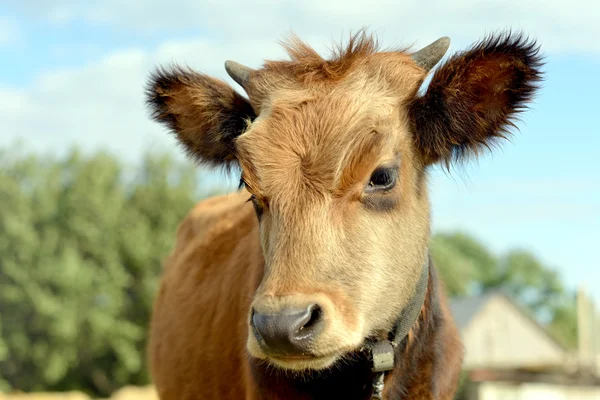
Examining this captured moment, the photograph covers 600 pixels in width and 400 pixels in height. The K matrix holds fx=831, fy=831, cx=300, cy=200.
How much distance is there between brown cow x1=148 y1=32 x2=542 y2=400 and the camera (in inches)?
171

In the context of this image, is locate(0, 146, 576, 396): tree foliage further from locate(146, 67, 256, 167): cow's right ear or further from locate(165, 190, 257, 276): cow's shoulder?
locate(146, 67, 256, 167): cow's right ear

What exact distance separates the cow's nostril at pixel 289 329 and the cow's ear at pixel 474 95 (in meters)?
1.51

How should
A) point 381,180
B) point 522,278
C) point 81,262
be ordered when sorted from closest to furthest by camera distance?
point 381,180 < point 81,262 < point 522,278

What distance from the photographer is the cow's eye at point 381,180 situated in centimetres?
469

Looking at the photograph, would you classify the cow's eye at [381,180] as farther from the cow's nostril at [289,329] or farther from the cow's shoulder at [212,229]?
the cow's shoulder at [212,229]

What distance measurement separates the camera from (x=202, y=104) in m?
5.61

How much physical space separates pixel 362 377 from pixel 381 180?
48.3 inches

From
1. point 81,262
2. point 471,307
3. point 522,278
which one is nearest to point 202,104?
point 81,262

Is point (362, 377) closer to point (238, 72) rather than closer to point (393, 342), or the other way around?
point (393, 342)

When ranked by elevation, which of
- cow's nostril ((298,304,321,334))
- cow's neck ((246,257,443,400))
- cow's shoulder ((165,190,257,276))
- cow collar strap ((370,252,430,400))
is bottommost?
cow's neck ((246,257,443,400))

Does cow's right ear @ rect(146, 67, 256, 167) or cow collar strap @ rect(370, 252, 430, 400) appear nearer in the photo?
cow collar strap @ rect(370, 252, 430, 400)

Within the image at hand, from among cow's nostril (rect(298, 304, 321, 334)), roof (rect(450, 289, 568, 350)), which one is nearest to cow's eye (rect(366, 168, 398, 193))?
cow's nostril (rect(298, 304, 321, 334))

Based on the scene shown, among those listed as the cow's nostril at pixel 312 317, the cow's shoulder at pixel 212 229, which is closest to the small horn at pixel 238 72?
the cow's shoulder at pixel 212 229

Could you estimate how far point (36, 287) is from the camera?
48219 millimetres
